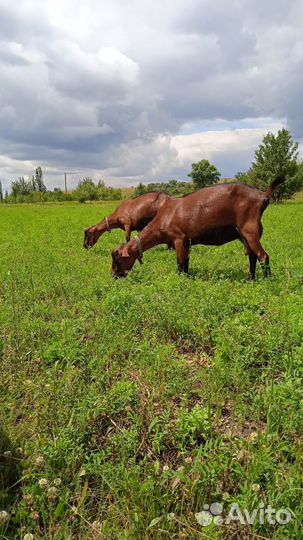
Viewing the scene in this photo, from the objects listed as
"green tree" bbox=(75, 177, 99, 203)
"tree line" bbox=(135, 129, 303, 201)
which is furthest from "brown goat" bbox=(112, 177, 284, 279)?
"green tree" bbox=(75, 177, 99, 203)

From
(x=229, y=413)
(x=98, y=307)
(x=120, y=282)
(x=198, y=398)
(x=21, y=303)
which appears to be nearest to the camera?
(x=229, y=413)

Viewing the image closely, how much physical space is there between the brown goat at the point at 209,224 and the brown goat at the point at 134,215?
3631 mm

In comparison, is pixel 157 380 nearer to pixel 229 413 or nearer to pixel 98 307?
pixel 229 413

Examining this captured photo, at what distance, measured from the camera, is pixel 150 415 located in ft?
11.7

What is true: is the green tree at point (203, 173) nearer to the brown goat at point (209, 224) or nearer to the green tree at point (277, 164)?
the green tree at point (277, 164)

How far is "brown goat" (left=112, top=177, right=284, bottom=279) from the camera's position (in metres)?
7.93

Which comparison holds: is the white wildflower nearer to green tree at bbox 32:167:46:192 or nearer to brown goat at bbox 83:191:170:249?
brown goat at bbox 83:191:170:249

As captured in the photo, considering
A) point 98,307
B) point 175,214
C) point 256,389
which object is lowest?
point 256,389

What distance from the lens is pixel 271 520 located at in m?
2.47

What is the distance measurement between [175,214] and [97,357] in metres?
4.71

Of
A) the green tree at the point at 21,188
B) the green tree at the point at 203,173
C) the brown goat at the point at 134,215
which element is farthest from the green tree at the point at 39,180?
the brown goat at the point at 134,215

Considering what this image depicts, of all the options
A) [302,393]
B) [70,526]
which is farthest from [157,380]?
[70,526]

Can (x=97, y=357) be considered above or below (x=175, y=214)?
below

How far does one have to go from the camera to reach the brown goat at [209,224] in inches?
312
